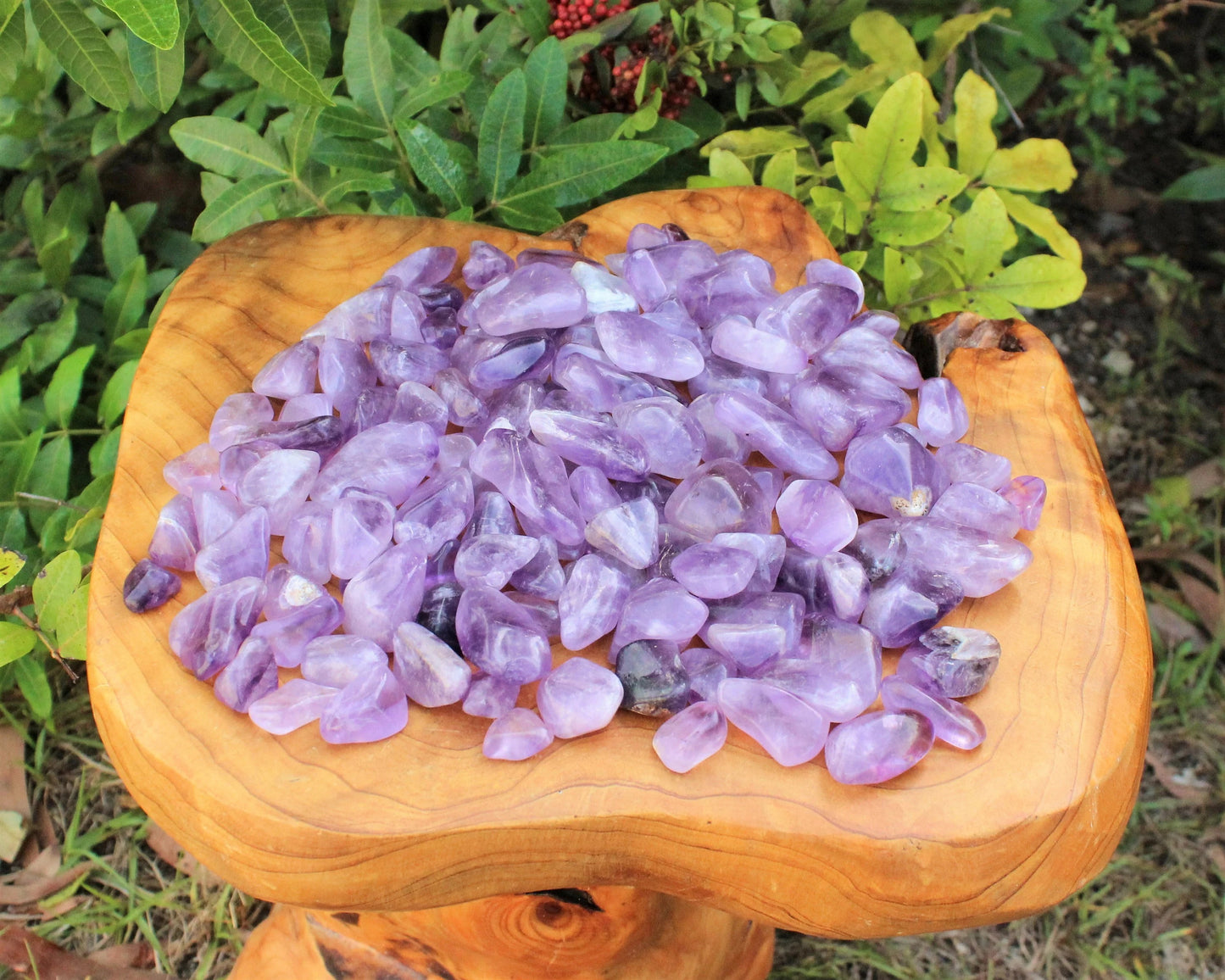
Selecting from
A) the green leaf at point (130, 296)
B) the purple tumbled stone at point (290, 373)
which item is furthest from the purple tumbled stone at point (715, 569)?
the green leaf at point (130, 296)

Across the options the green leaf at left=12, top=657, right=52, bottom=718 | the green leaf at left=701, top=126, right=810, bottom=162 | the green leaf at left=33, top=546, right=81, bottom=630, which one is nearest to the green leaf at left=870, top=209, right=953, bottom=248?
the green leaf at left=701, top=126, right=810, bottom=162

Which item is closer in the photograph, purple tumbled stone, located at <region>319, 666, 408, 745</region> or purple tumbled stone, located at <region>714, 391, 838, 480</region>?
purple tumbled stone, located at <region>319, 666, 408, 745</region>

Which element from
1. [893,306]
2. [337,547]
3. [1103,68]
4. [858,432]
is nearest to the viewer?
[337,547]

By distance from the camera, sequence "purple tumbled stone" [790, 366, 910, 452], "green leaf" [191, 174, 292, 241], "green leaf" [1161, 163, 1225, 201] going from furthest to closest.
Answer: "green leaf" [1161, 163, 1225, 201]
"green leaf" [191, 174, 292, 241]
"purple tumbled stone" [790, 366, 910, 452]

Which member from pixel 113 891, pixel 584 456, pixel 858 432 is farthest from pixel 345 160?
pixel 113 891

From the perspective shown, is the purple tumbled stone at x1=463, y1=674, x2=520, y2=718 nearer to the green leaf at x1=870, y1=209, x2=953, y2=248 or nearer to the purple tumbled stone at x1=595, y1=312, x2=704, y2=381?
the purple tumbled stone at x1=595, y1=312, x2=704, y2=381

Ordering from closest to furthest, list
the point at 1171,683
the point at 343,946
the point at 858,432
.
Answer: the point at 858,432
the point at 343,946
the point at 1171,683

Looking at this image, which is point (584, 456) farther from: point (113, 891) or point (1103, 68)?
point (1103, 68)

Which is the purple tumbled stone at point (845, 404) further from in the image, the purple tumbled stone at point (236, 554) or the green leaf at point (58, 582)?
the green leaf at point (58, 582)
